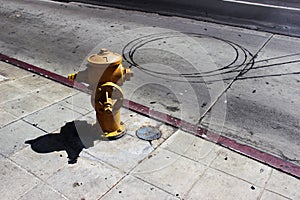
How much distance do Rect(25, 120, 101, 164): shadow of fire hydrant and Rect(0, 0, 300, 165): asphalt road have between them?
1.53 m

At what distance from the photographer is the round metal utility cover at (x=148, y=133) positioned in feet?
16.5

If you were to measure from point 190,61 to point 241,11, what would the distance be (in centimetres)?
538

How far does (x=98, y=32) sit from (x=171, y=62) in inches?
139

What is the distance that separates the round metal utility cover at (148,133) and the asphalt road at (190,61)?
81 cm

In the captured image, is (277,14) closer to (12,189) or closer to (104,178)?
(104,178)

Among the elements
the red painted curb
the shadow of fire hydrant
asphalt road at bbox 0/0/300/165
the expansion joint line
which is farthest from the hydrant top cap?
the expansion joint line

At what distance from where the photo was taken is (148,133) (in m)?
5.12

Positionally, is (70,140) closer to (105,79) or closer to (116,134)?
(116,134)

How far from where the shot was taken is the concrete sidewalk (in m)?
3.98

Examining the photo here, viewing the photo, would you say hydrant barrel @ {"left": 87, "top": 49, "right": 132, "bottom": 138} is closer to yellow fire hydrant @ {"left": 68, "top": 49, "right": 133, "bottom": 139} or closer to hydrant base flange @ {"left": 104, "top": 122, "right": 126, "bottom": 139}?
yellow fire hydrant @ {"left": 68, "top": 49, "right": 133, "bottom": 139}

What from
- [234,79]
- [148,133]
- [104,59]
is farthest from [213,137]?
[234,79]

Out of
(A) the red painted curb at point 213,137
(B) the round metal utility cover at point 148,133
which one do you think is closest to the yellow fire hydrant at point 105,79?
(B) the round metal utility cover at point 148,133

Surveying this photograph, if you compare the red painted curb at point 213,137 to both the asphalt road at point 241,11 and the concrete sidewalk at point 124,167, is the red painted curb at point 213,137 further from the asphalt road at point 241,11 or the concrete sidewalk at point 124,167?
the asphalt road at point 241,11

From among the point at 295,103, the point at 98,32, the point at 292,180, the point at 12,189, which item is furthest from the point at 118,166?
the point at 98,32
